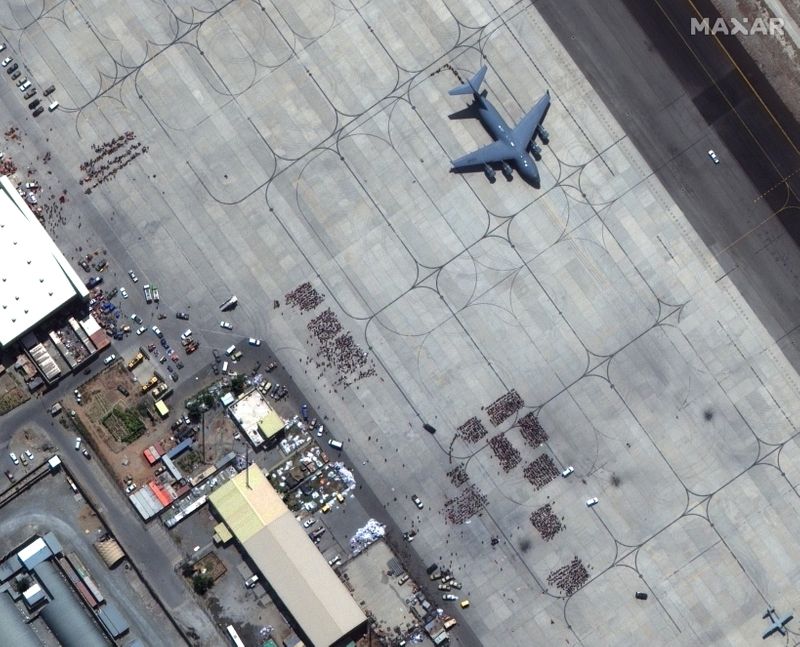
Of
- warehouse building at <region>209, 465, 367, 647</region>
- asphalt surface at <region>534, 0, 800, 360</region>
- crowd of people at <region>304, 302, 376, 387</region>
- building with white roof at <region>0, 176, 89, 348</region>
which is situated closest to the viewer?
warehouse building at <region>209, 465, 367, 647</region>

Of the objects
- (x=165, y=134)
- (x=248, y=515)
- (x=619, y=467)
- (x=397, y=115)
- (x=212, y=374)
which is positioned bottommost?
(x=619, y=467)

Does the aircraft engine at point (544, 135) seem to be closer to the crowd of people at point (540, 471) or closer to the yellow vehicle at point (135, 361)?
the crowd of people at point (540, 471)

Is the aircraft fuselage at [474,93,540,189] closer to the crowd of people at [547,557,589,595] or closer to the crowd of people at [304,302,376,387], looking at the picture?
the crowd of people at [304,302,376,387]

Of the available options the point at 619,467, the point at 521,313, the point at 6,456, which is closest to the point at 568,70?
the point at 521,313

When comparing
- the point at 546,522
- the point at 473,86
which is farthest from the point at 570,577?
the point at 473,86

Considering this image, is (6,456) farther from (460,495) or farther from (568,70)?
(568,70)

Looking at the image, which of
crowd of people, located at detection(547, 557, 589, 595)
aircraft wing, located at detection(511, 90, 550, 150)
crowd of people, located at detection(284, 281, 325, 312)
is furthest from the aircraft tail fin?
crowd of people, located at detection(547, 557, 589, 595)
